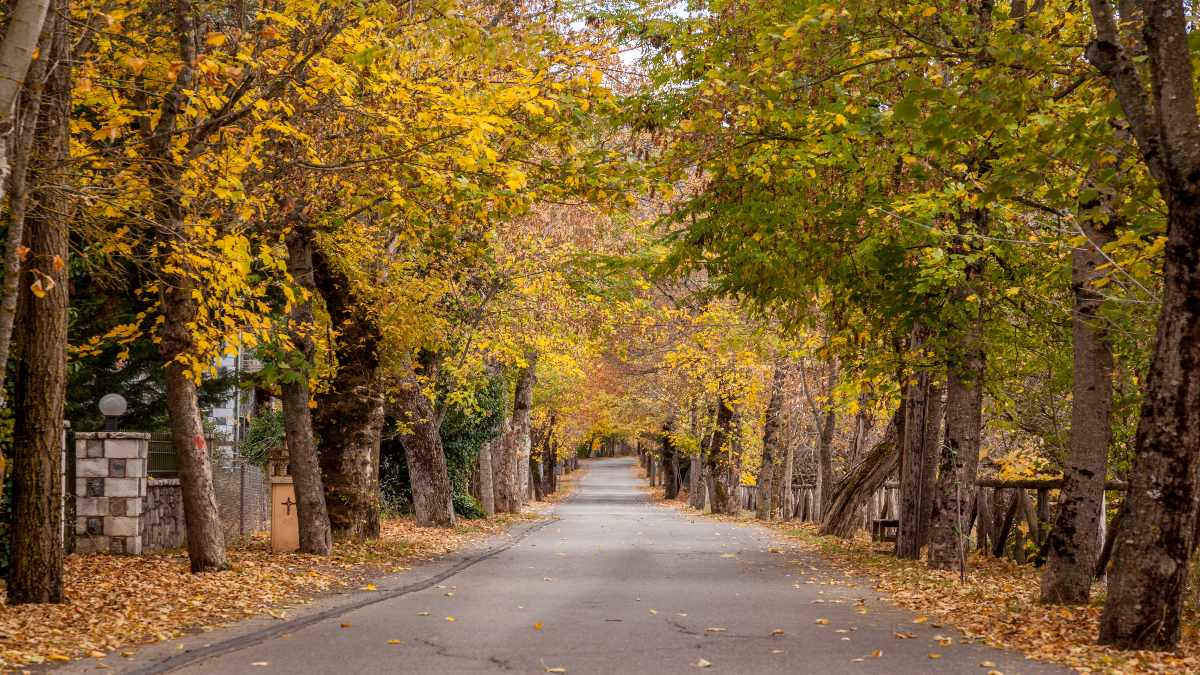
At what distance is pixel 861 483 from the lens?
25.8 m

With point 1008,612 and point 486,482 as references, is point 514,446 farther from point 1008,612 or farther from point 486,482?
point 1008,612

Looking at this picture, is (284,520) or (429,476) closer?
(284,520)

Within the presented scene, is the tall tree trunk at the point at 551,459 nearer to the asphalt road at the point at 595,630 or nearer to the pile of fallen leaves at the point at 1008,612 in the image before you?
the pile of fallen leaves at the point at 1008,612

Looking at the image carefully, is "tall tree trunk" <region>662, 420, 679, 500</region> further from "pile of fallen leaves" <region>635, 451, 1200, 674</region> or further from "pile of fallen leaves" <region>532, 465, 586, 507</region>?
"pile of fallen leaves" <region>635, 451, 1200, 674</region>

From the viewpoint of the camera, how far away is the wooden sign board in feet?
62.0

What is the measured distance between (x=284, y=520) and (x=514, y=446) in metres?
22.4

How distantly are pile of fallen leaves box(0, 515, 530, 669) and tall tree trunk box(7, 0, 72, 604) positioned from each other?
397mm

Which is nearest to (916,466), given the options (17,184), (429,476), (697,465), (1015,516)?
(1015,516)

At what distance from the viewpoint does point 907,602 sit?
13.8m

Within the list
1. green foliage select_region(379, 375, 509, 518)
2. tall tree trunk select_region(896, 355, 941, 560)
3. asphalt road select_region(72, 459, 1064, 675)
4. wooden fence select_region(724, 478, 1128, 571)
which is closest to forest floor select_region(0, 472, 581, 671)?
asphalt road select_region(72, 459, 1064, 675)

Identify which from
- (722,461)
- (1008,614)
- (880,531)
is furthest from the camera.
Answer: (722,461)

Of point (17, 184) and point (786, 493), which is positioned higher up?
point (17, 184)

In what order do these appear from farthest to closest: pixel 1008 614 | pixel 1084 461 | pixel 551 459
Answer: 1. pixel 551 459
2. pixel 1084 461
3. pixel 1008 614

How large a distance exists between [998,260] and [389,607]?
892cm
